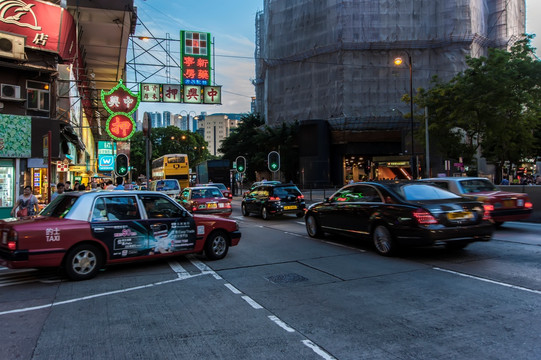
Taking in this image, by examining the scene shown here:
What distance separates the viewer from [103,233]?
6.68 meters

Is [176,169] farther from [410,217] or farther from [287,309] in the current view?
[287,309]

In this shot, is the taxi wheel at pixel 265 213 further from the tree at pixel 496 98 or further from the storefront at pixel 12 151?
the tree at pixel 496 98

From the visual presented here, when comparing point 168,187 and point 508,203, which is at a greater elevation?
point 168,187

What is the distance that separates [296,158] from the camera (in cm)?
5050

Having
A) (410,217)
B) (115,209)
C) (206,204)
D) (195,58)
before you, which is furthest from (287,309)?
(195,58)

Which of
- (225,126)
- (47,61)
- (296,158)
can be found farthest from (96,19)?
(225,126)

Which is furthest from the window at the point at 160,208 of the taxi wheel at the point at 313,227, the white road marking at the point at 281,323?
the taxi wheel at the point at 313,227

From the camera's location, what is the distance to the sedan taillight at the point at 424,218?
7344mm

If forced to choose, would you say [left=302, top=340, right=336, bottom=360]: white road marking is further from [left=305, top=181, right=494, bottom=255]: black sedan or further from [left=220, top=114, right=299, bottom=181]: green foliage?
[left=220, top=114, right=299, bottom=181]: green foliage

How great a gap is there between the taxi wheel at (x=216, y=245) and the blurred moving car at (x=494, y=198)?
19.8 ft

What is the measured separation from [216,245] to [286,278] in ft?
7.30

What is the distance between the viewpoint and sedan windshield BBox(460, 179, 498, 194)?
37.0ft

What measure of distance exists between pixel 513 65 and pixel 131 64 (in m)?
23.7

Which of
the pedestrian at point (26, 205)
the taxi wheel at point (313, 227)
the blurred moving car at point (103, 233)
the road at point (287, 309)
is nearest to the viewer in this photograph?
the road at point (287, 309)
